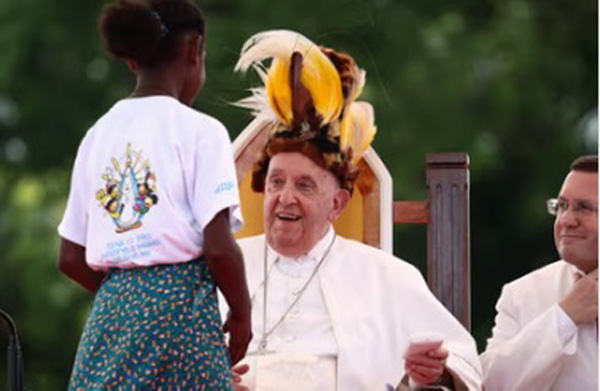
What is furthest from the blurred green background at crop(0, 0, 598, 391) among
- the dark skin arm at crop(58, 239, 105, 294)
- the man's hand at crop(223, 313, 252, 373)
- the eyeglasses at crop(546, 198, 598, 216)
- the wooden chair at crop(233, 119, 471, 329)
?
the man's hand at crop(223, 313, 252, 373)

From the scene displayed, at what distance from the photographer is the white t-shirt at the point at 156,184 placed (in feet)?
10.7

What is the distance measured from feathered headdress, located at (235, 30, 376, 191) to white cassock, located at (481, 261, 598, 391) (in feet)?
2.05

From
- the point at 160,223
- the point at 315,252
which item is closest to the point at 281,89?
the point at 315,252

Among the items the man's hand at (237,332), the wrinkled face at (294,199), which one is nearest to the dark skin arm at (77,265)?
the man's hand at (237,332)

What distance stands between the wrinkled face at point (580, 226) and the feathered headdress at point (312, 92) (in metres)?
0.56

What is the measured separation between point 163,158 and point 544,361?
4.71ft

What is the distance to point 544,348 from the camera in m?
4.29

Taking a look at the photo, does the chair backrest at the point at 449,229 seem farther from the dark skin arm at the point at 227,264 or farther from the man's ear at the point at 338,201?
the dark skin arm at the point at 227,264

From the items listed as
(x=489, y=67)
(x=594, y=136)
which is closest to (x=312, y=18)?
(x=489, y=67)

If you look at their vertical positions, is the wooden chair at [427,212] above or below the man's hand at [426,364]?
above

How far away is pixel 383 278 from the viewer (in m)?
4.43

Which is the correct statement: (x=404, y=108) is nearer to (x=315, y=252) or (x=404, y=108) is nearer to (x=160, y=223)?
(x=315, y=252)

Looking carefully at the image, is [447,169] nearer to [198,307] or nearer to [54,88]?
[198,307]

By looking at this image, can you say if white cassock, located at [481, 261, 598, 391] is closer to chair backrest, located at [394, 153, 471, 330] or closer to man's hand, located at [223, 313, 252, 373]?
chair backrest, located at [394, 153, 471, 330]
